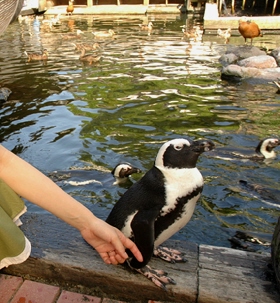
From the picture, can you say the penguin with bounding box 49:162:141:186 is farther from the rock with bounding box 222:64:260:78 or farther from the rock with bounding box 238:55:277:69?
the rock with bounding box 238:55:277:69

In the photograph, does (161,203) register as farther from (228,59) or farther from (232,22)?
(232,22)

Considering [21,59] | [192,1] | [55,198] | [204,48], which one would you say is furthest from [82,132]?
[192,1]

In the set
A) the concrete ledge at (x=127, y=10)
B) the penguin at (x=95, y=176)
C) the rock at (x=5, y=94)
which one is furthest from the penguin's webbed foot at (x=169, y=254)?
the concrete ledge at (x=127, y=10)

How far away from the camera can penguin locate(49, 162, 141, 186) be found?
594cm

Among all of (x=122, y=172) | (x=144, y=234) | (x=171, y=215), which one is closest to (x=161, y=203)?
(x=171, y=215)

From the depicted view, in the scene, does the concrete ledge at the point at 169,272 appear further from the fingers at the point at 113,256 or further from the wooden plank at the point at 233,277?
the fingers at the point at 113,256

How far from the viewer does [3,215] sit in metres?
2.54

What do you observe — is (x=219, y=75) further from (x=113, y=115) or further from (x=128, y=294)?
(x=128, y=294)

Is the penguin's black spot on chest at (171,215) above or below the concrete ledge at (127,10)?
below

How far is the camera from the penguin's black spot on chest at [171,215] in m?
2.87

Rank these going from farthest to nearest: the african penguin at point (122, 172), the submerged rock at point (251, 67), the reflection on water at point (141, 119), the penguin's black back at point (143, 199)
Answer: the submerged rock at point (251, 67) → the african penguin at point (122, 172) → the reflection on water at point (141, 119) → the penguin's black back at point (143, 199)

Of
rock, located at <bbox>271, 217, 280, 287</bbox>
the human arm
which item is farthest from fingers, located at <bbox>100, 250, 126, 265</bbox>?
rock, located at <bbox>271, 217, 280, 287</bbox>

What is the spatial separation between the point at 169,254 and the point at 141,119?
6004 mm

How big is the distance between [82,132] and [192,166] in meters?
5.36
